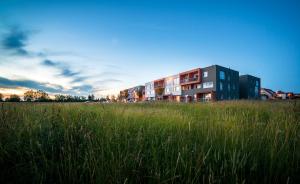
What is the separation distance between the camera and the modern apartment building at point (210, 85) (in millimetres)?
43125

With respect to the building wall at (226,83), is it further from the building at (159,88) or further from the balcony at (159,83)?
the balcony at (159,83)

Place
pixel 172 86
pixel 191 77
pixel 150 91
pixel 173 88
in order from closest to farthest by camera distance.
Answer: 1. pixel 191 77
2. pixel 173 88
3. pixel 172 86
4. pixel 150 91

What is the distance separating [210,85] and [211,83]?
2.02ft

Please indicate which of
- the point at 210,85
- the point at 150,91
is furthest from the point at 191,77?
the point at 150,91

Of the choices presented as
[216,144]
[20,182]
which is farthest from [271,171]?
[20,182]

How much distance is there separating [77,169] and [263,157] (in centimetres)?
213

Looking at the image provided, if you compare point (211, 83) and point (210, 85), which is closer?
point (211, 83)

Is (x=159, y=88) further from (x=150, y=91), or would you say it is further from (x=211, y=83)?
(x=211, y=83)

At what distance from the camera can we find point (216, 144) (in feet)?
7.49

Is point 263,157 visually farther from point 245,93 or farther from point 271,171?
point 245,93

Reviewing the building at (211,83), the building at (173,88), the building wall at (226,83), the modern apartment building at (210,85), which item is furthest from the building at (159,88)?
the building wall at (226,83)

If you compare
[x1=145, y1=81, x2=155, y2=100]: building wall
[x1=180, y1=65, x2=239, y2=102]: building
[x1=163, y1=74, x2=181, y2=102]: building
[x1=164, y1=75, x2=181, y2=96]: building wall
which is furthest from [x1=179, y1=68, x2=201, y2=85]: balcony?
[x1=145, y1=81, x2=155, y2=100]: building wall

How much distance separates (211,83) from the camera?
43.5 meters

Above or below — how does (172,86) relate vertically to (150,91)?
above
